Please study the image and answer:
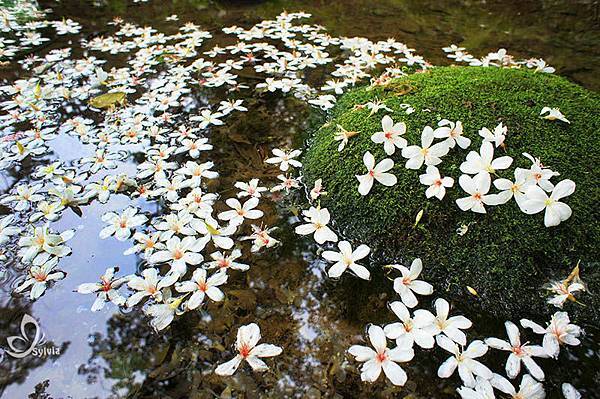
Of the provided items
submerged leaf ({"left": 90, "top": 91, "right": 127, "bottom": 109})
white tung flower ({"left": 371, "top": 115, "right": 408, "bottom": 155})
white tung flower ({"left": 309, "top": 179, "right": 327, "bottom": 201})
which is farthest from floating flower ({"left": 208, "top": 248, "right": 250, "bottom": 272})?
submerged leaf ({"left": 90, "top": 91, "right": 127, "bottom": 109})

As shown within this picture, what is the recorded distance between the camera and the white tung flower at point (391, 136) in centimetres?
230

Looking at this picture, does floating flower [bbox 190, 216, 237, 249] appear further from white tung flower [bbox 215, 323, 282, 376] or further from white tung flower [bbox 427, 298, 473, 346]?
white tung flower [bbox 427, 298, 473, 346]

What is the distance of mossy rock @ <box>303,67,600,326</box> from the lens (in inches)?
76.6

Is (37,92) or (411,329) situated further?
(37,92)

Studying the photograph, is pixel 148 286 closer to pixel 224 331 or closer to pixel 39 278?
pixel 224 331

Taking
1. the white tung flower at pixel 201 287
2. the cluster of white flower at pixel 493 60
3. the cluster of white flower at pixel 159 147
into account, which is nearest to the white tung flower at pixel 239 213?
the cluster of white flower at pixel 159 147

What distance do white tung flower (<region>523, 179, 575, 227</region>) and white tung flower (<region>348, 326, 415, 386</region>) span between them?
861mm

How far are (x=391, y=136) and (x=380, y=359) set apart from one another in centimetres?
122

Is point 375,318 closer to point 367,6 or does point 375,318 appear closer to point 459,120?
point 459,120

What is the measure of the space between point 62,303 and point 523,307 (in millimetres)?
2187

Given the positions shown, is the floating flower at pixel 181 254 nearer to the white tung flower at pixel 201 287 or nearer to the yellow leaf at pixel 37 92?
the white tung flower at pixel 201 287

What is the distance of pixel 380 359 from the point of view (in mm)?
1645

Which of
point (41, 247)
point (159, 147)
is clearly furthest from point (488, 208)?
point (41, 247)

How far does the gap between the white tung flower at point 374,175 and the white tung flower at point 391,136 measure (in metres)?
0.10
